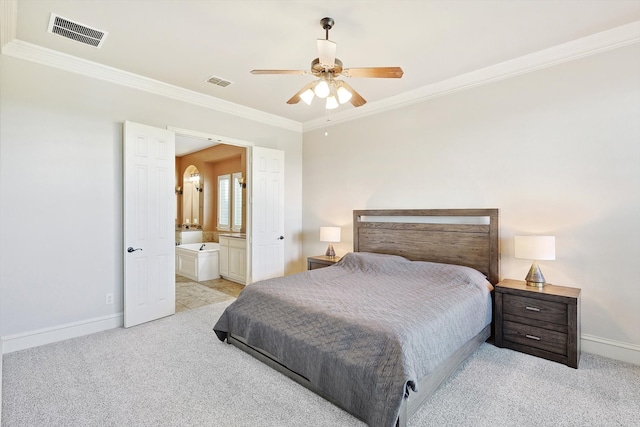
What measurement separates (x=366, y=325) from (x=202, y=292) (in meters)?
3.80

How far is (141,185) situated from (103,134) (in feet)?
2.14

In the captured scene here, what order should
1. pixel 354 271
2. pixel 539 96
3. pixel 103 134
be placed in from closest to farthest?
1. pixel 539 96
2. pixel 103 134
3. pixel 354 271

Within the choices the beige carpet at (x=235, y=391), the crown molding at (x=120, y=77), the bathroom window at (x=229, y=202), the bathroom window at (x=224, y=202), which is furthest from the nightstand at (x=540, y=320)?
the bathroom window at (x=224, y=202)

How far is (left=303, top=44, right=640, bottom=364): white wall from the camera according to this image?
8.93 ft

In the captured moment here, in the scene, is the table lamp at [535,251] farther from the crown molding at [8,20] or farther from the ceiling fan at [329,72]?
the crown molding at [8,20]

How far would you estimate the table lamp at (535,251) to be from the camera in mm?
2811

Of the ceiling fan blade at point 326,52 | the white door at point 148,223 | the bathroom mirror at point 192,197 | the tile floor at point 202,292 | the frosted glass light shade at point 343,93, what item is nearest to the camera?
the ceiling fan blade at point 326,52

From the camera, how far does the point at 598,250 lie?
Answer: 283cm

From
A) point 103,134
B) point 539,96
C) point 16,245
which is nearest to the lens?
point 16,245

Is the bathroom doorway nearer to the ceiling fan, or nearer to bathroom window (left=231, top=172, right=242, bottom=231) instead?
bathroom window (left=231, top=172, right=242, bottom=231)

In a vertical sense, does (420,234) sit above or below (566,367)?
above

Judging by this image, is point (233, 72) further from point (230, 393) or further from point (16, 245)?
point (230, 393)

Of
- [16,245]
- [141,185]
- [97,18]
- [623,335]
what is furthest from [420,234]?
[16,245]

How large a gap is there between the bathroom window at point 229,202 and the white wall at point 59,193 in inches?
139
